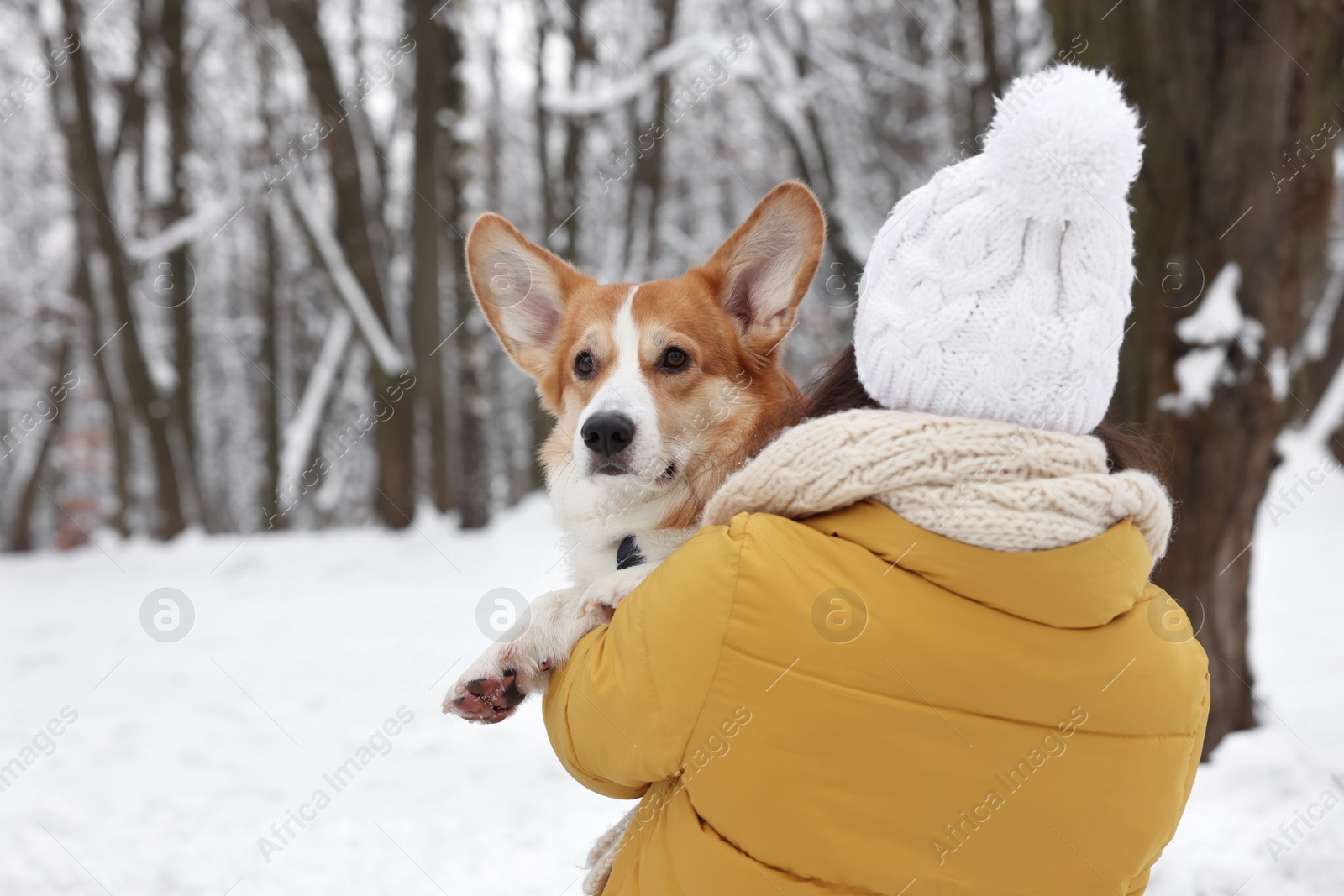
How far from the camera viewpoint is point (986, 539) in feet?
4.14

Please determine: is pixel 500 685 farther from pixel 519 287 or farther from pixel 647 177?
pixel 647 177

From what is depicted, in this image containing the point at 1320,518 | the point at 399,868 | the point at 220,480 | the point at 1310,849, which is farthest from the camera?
the point at 220,480

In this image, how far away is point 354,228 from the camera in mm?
10109

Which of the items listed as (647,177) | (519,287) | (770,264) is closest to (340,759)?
(519,287)

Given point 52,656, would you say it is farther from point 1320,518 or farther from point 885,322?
point 1320,518

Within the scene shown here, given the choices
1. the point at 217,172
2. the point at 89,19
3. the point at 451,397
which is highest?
the point at 89,19

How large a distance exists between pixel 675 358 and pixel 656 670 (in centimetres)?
133

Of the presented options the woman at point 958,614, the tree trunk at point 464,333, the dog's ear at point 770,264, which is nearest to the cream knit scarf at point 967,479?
the woman at point 958,614

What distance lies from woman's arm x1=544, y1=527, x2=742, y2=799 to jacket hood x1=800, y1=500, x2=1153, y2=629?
207mm

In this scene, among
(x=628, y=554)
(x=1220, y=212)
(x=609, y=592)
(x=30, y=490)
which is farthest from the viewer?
(x=30, y=490)

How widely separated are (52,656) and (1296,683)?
765cm

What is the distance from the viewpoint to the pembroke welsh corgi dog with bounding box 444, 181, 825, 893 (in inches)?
90.4

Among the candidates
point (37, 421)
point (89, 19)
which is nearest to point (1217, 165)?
point (89, 19)

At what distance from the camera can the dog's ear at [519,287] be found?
2645mm
